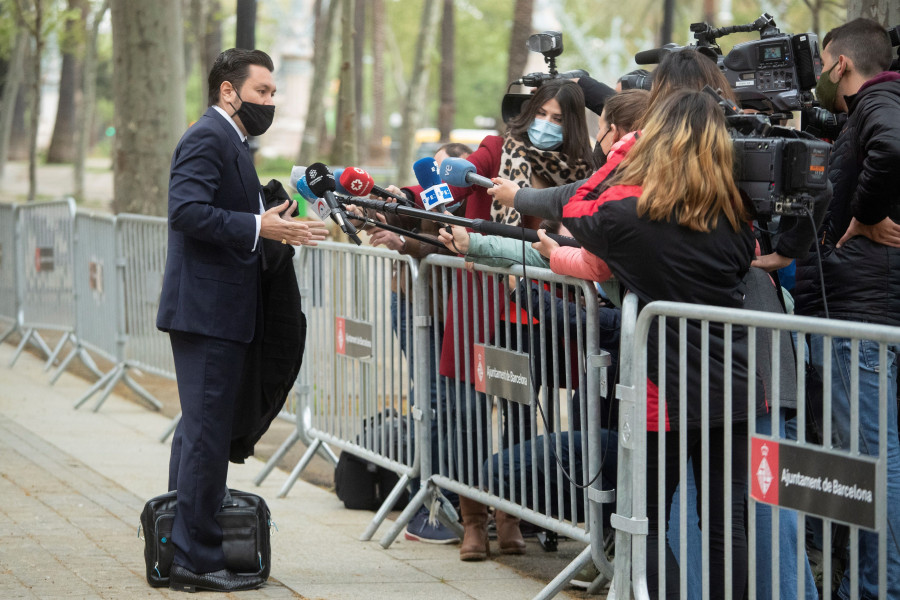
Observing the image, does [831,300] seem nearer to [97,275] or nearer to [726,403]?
[726,403]

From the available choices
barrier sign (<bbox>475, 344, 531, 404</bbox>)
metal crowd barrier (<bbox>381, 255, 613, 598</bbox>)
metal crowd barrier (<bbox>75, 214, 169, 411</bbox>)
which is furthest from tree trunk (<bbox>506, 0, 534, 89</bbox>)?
barrier sign (<bbox>475, 344, 531, 404</bbox>)

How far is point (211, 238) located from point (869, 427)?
8.60ft

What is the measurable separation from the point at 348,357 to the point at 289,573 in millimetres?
1480

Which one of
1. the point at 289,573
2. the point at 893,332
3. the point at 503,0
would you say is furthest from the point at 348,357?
the point at 503,0

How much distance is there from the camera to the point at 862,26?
5.19 metres

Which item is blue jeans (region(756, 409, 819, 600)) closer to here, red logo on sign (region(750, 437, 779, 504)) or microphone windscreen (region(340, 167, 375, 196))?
red logo on sign (region(750, 437, 779, 504))

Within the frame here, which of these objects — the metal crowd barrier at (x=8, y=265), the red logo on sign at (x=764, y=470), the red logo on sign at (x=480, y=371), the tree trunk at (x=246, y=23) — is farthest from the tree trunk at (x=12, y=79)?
the red logo on sign at (x=764, y=470)

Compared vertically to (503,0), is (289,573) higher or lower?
lower

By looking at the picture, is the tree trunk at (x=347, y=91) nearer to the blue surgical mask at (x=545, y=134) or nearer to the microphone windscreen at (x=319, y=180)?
the blue surgical mask at (x=545, y=134)

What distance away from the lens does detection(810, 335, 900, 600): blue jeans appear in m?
3.96

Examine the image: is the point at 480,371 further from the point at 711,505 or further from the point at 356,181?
the point at 711,505

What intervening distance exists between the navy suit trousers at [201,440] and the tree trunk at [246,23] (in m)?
4.19

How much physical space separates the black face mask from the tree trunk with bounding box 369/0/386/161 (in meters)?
35.5

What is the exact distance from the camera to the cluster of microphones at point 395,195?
15.5ft
